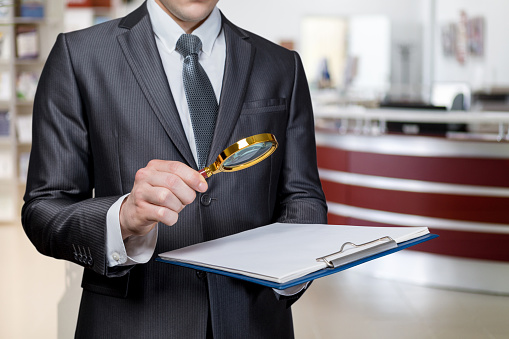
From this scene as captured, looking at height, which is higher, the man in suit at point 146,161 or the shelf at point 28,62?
the shelf at point 28,62

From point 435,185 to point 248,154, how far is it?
14.6 ft

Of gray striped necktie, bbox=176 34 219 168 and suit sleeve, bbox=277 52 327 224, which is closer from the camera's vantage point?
gray striped necktie, bbox=176 34 219 168

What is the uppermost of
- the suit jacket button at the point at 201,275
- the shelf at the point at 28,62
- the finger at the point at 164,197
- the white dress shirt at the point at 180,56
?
the shelf at the point at 28,62

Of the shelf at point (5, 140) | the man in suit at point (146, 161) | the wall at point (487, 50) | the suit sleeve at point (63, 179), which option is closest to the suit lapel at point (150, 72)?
the man in suit at point (146, 161)

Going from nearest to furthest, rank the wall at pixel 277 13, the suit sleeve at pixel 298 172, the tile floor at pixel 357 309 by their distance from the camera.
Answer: the suit sleeve at pixel 298 172 → the tile floor at pixel 357 309 → the wall at pixel 277 13

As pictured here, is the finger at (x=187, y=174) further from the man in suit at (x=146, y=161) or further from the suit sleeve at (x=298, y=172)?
the suit sleeve at (x=298, y=172)

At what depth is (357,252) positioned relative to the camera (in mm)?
995

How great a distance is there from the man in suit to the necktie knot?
16mm

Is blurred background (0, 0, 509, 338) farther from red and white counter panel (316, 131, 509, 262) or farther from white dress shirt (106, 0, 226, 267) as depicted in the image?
white dress shirt (106, 0, 226, 267)

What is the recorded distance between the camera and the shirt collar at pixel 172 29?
1271 millimetres

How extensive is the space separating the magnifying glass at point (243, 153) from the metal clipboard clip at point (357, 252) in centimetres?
19

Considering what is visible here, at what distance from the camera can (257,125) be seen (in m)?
1.28

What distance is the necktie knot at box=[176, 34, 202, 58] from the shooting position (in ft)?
4.15

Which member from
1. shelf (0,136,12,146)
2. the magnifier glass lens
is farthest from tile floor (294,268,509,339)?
shelf (0,136,12,146)
